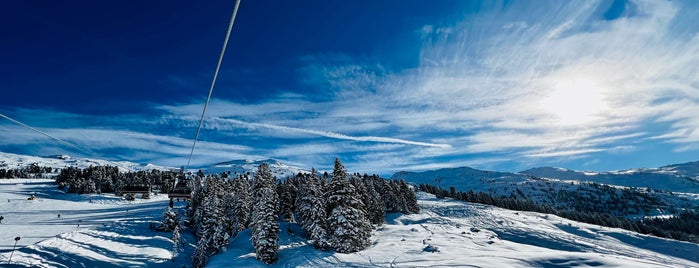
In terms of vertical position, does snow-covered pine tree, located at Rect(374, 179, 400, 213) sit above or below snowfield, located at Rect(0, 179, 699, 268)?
above

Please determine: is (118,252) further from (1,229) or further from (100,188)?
(100,188)

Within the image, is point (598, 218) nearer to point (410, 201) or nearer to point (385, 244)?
point (410, 201)

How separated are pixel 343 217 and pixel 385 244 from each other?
8.23 meters

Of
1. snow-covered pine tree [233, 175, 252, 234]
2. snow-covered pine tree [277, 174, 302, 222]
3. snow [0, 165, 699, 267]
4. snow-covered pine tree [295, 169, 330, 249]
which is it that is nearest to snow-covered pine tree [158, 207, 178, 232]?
snow [0, 165, 699, 267]

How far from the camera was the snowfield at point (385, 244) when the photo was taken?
106 feet

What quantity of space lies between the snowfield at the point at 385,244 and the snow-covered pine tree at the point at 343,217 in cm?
155

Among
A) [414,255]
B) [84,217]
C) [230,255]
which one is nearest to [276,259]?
[230,255]

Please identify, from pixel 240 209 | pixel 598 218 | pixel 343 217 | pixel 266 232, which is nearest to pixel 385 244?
pixel 343 217

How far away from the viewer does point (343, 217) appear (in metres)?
42.6

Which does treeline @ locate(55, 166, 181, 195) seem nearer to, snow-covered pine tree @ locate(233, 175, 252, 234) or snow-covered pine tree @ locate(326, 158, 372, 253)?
snow-covered pine tree @ locate(233, 175, 252, 234)

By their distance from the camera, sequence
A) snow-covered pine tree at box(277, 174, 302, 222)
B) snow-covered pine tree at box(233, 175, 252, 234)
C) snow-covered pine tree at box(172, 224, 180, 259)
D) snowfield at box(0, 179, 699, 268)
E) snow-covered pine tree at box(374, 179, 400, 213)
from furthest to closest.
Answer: snow-covered pine tree at box(374, 179, 400, 213) < snow-covered pine tree at box(277, 174, 302, 222) < snow-covered pine tree at box(233, 175, 252, 234) < snow-covered pine tree at box(172, 224, 180, 259) < snowfield at box(0, 179, 699, 268)

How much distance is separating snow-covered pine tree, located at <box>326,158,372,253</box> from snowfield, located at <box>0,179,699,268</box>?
5.07 ft

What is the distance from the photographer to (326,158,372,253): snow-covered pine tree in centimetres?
4125

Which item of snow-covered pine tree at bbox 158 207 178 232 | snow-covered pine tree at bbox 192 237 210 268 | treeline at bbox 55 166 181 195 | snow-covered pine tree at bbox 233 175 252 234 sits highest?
treeline at bbox 55 166 181 195
